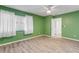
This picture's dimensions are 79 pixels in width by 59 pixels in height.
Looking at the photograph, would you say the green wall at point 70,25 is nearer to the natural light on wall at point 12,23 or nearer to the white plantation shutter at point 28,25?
the white plantation shutter at point 28,25

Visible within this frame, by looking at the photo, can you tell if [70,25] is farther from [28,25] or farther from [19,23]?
[19,23]

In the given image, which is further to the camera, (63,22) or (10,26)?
(63,22)

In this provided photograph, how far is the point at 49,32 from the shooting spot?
25.3 ft

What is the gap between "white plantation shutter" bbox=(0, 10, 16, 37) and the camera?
13.2 feet

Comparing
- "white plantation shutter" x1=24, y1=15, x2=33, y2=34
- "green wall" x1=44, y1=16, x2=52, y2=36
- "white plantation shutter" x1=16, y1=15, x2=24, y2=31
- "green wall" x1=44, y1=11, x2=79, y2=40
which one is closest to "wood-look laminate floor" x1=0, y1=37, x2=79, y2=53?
"white plantation shutter" x1=16, y1=15, x2=24, y2=31

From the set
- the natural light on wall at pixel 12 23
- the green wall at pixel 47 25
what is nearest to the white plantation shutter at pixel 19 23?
the natural light on wall at pixel 12 23

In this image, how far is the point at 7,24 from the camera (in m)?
4.29

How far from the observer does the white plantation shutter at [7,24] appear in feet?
13.2

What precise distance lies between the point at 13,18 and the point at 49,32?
397 cm

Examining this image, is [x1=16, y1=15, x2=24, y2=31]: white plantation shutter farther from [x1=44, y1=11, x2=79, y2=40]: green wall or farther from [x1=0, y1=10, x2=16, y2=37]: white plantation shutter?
[x1=44, y1=11, x2=79, y2=40]: green wall
